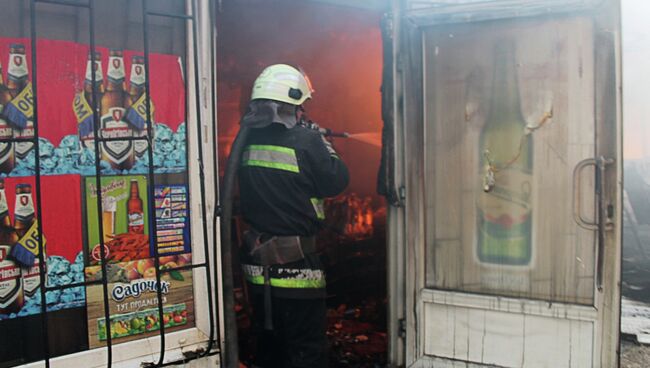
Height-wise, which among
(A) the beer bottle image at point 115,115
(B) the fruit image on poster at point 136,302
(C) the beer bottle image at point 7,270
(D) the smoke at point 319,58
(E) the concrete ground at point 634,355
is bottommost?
(E) the concrete ground at point 634,355

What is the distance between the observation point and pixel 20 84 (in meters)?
2.84

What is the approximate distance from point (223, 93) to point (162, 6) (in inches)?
97.2

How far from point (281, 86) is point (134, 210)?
119 centimetres

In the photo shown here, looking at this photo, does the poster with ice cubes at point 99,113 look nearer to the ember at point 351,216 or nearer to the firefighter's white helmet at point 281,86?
the firefighter's white helmet at point 281,86

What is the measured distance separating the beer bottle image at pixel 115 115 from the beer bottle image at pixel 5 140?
450 millimetres

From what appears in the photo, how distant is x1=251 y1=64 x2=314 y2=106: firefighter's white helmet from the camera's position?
11.6ft

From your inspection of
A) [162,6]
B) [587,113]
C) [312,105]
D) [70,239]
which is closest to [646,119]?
[312,105]

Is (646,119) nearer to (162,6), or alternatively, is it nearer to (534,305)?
(534,305)

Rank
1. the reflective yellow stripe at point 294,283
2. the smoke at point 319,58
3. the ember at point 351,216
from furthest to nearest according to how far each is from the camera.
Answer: the ember at point 351,216 < the smoke at point 319,58 < the reflective yellow stripe at point 294,283

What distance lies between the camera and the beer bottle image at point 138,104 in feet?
10.4

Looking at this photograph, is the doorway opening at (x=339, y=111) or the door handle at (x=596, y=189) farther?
the doorway opening at (x=339, y=111)

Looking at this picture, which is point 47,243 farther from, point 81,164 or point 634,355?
point 634,355

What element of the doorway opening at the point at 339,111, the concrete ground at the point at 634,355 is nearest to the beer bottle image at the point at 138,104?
the doorway opening at the point at 339,111

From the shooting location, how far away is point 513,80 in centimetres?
355
